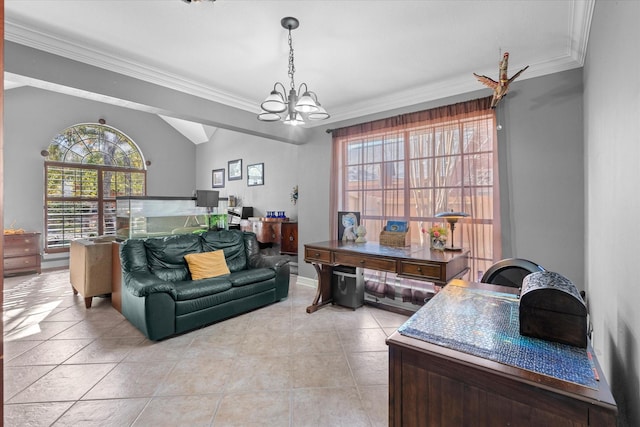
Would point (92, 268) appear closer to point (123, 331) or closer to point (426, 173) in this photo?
point (123, 331)

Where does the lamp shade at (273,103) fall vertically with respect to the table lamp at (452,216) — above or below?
above

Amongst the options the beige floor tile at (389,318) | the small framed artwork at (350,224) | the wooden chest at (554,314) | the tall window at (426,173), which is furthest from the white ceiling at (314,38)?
the beige floor tile at (389,318)

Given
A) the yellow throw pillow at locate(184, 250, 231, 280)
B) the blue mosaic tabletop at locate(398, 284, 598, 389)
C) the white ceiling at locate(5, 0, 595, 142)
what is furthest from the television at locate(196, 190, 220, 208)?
the blue mosaic tabletop at locate(398, 284, 598, 389)

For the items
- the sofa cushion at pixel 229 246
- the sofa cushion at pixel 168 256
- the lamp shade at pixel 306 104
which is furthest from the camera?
the sofa cushion at pixel 229 246

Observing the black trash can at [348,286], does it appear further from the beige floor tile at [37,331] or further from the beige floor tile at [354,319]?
the beige floor tile at [37,331]

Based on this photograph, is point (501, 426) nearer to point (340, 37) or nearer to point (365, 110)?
point (340, 37)

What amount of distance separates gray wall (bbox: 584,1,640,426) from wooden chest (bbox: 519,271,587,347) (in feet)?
0.74

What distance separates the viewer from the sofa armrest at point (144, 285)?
8.94 feet

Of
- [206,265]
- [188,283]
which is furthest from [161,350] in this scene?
[206,265]

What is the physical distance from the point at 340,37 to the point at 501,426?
8.57 ft

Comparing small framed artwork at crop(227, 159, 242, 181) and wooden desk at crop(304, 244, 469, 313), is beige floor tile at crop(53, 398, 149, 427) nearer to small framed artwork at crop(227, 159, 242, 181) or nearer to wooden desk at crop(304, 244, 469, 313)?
wooden desk at crop(304, 244, 469, 313)

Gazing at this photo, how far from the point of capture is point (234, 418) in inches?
71.3

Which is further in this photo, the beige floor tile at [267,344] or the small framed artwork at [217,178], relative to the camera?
the small framed artwork at [217,178]

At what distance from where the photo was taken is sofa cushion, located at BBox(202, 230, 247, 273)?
379 centimetres
